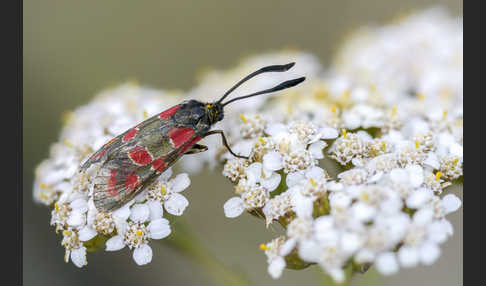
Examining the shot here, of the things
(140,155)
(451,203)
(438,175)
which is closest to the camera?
(451,203)

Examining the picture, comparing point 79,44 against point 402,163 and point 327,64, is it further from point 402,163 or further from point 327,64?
point 402,163

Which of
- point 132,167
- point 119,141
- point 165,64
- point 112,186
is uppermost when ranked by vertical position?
point 165,64

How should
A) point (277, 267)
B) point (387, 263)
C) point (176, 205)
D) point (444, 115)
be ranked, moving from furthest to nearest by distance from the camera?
point (444, 115), point (176, 205), point (277, 267), point (387, 263)

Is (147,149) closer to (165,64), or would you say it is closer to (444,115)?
(444,115)

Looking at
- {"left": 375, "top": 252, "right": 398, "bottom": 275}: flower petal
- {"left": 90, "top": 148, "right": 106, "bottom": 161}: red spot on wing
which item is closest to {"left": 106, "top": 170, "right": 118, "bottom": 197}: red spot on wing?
{"left": 90, "top": 148, "right": 106, "bottom": 161}: red spot on wing

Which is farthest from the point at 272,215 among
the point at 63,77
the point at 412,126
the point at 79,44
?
the point at 79,44

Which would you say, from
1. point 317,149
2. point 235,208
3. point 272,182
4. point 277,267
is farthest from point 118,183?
point 317,149
